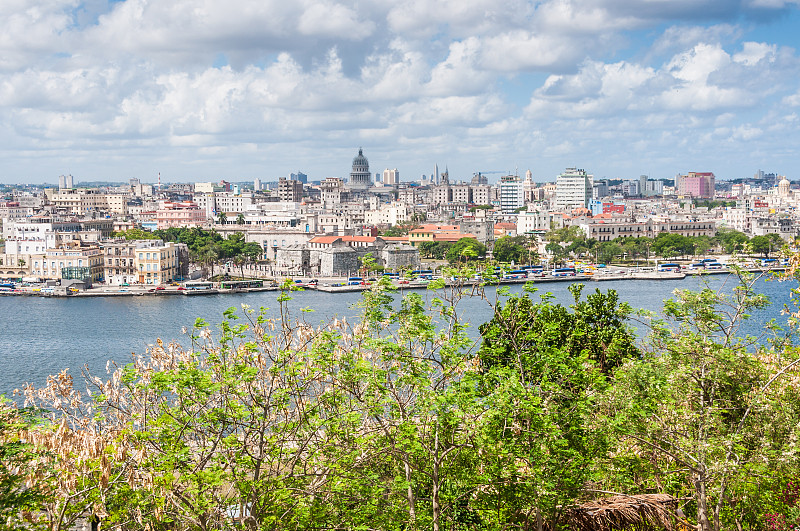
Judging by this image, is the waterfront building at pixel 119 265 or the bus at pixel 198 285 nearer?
the bus at pixel 198 285

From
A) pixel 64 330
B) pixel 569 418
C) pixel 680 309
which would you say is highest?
pixel 680 309

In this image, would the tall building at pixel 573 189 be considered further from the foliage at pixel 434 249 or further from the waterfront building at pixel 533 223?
the foliage at pixel 434 249

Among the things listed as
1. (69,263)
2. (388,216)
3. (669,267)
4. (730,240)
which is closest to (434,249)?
(669,267)

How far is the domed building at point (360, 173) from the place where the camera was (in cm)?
9544

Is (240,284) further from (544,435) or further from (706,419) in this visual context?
(706,419)

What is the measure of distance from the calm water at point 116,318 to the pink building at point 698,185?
7407 cm

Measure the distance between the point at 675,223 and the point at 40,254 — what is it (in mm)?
32792

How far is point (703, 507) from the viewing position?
14.1ft

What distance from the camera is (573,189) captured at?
2972 inches

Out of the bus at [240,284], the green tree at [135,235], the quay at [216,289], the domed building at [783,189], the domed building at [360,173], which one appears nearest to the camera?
the quay at [216,289]

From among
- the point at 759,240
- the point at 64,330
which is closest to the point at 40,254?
the point at 64,330

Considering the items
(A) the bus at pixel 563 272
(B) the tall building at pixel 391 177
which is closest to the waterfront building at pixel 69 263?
(A) the bus at pixel 563 272

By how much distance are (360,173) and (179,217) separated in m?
45.7

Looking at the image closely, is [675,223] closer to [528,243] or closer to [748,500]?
[528,243]
